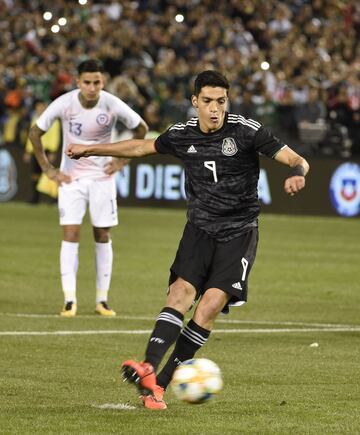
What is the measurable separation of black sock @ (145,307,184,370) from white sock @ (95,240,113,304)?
5.34 metres

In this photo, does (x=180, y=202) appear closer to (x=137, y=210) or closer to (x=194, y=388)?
(x=137, y=210)

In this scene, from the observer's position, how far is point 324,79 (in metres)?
29.9

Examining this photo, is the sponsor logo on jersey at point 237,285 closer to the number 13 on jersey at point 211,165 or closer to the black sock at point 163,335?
the black sock at point 163,335

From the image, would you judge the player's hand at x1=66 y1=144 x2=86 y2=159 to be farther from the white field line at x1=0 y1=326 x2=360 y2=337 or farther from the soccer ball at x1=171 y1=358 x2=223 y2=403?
the white field line at x1=0 y1=326 x2=360 y2=337

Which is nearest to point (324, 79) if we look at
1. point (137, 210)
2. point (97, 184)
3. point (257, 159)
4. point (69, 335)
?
point (137, 210)

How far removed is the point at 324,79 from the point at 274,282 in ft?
45.7

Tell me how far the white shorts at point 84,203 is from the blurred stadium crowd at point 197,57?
13995 millimetres

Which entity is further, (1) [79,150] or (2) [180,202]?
(2) [180,202]

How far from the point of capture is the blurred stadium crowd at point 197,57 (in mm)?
27703

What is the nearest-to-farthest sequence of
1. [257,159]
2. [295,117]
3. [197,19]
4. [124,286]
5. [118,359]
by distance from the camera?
[257,159] → [118,359] → [124,286] → [295,117] → [197,19]

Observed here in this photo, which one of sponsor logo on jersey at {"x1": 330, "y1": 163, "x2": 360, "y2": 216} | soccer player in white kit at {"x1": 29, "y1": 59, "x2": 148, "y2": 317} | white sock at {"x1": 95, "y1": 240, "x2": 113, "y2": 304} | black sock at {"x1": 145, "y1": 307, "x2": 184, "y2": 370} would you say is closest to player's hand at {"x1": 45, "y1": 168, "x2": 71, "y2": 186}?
soccer player in white kit at {"x1": 29, "y1": 59, "x2": 148, "y2": 317}

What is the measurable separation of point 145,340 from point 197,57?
20.7 metres

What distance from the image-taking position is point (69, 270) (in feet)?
43.4

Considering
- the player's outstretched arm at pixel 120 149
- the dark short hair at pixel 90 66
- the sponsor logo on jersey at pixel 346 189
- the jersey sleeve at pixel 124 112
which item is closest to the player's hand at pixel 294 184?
the player's outstretched arm at pixel 120 149
